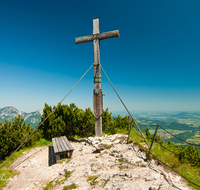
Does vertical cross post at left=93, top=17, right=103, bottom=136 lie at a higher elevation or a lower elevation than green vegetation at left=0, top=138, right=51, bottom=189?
higher

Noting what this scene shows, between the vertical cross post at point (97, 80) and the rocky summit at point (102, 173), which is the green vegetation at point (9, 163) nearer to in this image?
the rocky summit at point (102, 173)

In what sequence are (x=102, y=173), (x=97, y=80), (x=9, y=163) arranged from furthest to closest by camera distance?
(x=97, y=80), (x=9, y=163), (x=102, y=173)

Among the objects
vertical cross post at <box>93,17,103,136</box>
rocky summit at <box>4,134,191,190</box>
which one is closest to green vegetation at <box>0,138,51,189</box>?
rocky summit at <box>4,134,191,190</box>

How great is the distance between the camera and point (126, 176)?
337 centimetres

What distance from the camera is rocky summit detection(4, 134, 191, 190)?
3.06 meters

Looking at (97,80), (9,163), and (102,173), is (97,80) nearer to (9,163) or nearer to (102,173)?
(102,173)

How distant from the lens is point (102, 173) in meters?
3.76

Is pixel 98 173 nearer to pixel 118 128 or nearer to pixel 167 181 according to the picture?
pixel 167 181

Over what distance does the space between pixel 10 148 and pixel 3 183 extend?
11.0ft

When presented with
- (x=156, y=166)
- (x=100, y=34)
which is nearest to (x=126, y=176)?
(x=156, y=166)

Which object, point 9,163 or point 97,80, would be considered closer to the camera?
point 9,163

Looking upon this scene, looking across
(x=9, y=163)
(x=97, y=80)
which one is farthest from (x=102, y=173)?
(x=9, y=163)

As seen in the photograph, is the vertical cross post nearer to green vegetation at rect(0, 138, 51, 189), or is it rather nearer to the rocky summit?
the rocky summit

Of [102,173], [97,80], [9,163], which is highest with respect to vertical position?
[97,80]
